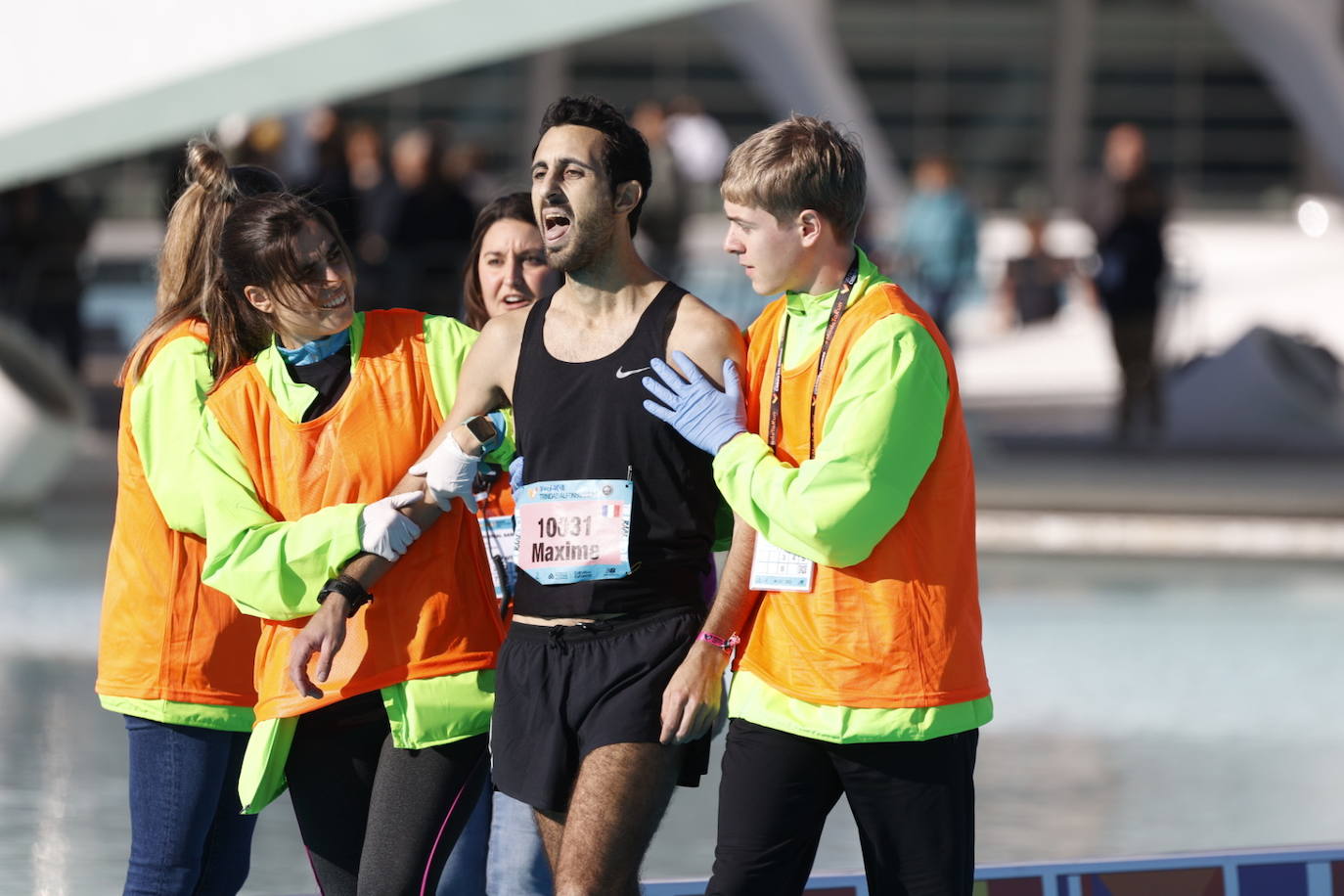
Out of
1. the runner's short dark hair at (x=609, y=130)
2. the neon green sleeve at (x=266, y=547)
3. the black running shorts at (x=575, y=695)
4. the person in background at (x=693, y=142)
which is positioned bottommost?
the black running shorts at (x=575, y=695)

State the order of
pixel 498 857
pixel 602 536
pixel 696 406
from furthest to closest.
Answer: pixel 498 857, pixel 602 536, pixel 696 406

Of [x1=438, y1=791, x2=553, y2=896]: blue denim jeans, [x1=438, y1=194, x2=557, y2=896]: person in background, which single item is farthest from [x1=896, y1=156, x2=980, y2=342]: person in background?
[x1=438, y1=791, x2=553, y2=896]: blue denim jeans

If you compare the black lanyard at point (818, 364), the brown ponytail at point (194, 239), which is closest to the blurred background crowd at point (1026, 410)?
the brown ponytail at point (194, 239)

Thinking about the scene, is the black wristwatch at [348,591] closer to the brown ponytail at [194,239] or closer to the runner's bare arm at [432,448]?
the runner's bare arm at [432,448]

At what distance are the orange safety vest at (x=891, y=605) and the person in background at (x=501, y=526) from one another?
62cm

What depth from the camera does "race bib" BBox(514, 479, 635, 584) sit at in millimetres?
3410

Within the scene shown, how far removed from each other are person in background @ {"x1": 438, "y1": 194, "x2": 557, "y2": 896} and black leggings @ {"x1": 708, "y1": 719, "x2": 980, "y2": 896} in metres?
0.49

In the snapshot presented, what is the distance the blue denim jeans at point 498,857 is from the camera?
3.93m

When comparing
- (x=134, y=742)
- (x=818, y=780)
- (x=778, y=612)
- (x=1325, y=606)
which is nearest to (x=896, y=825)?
(x=818, y=780)

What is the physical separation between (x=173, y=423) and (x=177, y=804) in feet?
2.15

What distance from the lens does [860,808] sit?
3.35 m

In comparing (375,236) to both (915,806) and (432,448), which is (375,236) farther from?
(915,806)

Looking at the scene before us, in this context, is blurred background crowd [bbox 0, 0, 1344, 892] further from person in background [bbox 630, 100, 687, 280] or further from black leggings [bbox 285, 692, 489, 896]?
black leggings [bbox 285, 692, 489, 896]

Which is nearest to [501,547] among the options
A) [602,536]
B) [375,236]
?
[602,536]
